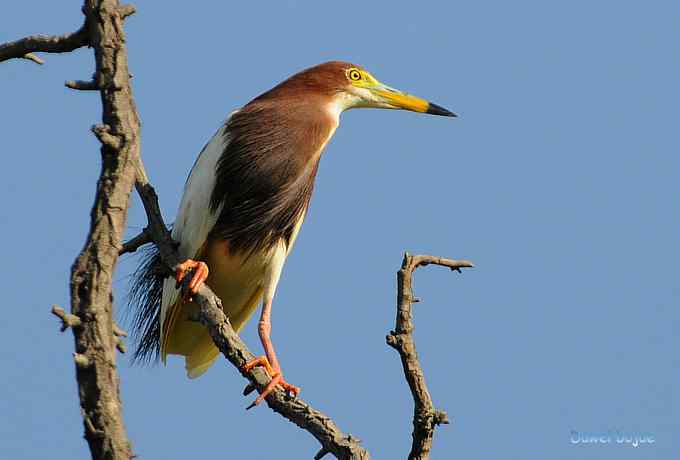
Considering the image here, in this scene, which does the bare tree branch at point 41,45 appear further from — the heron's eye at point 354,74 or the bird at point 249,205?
the heron's eye at point 354,74

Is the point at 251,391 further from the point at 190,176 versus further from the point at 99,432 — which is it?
the point at 190,176

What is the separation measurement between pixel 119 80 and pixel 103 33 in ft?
0.55

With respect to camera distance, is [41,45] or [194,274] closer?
[41,45]

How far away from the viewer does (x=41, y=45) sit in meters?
3.37

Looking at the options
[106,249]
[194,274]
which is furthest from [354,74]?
[106,249]

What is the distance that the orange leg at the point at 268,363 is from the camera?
3.42 meters

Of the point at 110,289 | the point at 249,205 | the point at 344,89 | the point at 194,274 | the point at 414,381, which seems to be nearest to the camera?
the point at 110,289

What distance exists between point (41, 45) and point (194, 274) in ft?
3.23

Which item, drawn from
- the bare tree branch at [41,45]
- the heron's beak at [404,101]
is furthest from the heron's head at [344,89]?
the bare tree branch at [41,45]

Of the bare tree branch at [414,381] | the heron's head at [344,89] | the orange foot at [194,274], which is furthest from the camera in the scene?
the heron's head at [344,89]

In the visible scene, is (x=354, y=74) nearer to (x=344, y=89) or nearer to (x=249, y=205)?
(x=344, y=89)

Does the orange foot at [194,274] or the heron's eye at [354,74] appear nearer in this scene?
the orange foot at [194,274]

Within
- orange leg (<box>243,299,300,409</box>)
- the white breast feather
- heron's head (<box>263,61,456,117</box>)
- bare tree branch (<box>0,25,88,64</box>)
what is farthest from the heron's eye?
bare tree branch (<box>0,25,88,64</box>)

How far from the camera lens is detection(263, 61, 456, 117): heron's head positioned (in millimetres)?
4625
